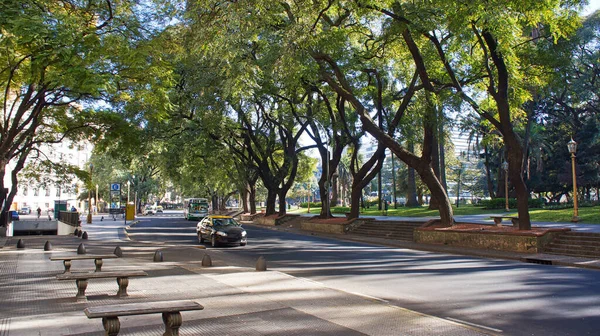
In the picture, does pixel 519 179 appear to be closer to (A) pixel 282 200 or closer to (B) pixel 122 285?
(B) pixel 122 285

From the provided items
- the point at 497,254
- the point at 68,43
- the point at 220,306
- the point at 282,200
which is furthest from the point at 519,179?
the point at 282,200

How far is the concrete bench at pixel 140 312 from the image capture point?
5.19 metres

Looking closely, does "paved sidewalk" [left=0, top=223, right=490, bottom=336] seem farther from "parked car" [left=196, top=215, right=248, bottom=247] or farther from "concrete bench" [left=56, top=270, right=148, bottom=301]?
"parked car" [left=196, top=215, right=248, bottom=247]

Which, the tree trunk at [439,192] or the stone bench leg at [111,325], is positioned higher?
the tree trunk at [439,192]

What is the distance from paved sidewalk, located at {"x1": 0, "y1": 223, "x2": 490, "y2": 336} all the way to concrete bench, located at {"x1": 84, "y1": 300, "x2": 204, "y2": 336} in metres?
0.97

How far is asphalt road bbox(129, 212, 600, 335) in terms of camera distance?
25.0 feet

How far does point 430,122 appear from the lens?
22.7 meters

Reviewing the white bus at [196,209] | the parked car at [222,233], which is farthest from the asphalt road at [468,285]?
the white bus at [196,209]

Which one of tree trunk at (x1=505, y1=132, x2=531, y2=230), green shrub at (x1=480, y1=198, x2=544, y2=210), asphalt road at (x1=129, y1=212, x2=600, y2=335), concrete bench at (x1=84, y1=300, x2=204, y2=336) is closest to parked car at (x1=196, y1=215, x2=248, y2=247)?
asphalt road at (x1=129, y1=212, x2=600, y2=335)

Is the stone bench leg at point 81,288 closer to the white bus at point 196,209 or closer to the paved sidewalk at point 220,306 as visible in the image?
the paved sidewalk at point 220,306

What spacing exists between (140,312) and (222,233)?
53.2 ft

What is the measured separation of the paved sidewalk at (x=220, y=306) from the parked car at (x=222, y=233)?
845cm

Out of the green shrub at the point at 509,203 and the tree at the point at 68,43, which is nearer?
the tree at the point at 68,43

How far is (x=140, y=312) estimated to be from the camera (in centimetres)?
523
